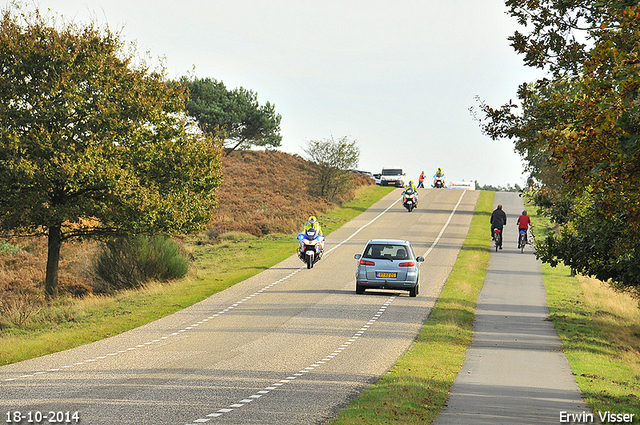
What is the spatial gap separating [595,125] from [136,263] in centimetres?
2290

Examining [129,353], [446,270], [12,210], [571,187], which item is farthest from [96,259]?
[571,187]

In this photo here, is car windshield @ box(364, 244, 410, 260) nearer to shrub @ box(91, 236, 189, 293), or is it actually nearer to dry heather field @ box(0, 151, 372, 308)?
shrub @ box(91, 236, 189, 293)

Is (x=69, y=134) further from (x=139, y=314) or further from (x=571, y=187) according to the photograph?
A: (x=571, y=187)

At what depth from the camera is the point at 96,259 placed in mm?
30141

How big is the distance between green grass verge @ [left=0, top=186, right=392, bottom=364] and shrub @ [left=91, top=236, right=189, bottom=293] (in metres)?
0.91

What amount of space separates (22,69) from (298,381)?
1789cm

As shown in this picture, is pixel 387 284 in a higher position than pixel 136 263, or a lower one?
higher

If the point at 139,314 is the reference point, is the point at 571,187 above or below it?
above

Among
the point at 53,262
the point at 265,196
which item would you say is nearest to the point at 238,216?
the point at 265,196

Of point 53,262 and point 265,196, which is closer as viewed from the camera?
point 53,262

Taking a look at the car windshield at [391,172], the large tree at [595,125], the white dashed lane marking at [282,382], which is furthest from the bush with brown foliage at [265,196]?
the large tree at [595,125]

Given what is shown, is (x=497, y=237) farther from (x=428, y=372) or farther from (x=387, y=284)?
(x=428, y=372)

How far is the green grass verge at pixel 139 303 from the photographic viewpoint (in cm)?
1677

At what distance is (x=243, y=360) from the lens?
541 inches
